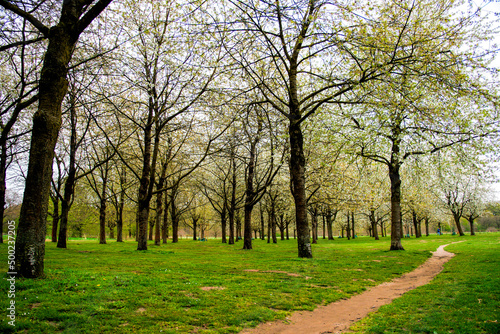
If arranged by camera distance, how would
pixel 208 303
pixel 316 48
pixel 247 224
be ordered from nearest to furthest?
pixel 208 303 < pixel 316 48 < pixel 247 224

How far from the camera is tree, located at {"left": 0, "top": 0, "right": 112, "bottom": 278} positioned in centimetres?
621

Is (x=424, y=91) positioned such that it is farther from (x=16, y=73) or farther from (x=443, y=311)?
(x=16, y=73)

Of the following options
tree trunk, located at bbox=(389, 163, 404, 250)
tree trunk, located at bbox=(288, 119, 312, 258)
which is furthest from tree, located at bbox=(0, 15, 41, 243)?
tree trunk, located at bbox=(389, 163, 404, 250)

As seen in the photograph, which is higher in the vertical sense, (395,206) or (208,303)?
(395,206)

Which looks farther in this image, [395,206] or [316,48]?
[395,206]

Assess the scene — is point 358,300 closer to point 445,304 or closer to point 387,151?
point 445,304

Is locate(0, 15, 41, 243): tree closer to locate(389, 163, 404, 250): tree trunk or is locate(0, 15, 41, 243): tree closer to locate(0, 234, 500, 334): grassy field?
locate(0, 234, 500, 334): grassy field

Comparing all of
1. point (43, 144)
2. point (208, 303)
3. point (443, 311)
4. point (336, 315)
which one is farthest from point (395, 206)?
point (43, 144)

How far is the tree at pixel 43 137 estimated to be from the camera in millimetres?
6207

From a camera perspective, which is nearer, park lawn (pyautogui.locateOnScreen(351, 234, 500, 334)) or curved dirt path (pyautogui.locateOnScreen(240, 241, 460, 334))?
park lawn (pyautogui.locateOnScreen(351, 234, 500, 334))

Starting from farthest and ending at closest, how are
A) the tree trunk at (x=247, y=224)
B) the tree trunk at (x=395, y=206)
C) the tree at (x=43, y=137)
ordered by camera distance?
the tree trunk at (x=247, y=224)
the tree trunk at (x=395, y=206)
the tree at (x=43, y=137)

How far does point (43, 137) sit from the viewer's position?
6535mm

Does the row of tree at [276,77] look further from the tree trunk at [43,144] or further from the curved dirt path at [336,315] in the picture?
the curved dirt path at [336,315]

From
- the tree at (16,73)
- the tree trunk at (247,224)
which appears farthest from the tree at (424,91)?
the tree at (16,73)
